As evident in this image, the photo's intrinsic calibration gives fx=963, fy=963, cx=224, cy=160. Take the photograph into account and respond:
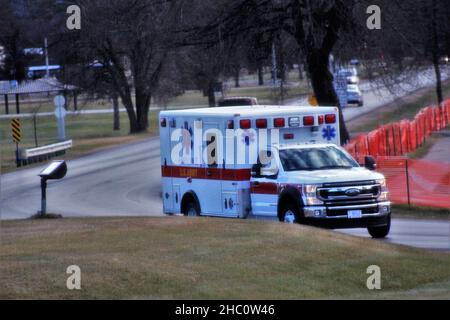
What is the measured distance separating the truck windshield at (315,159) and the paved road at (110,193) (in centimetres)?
183

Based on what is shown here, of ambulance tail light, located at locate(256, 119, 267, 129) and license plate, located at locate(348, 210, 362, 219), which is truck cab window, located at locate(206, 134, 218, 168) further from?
license plate, located at locate(348, 210, 362, 219)

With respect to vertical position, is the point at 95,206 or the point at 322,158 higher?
the point at 322,158

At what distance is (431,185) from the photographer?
89.0ft

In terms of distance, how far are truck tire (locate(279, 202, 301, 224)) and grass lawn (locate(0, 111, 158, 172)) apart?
2552 cm

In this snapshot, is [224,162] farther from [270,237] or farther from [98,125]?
[98,125]

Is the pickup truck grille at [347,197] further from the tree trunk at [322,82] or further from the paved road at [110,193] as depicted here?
the tree trunk at [322,82]

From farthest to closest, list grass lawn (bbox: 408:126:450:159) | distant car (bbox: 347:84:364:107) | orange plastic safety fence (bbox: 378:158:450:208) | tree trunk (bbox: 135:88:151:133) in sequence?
distant car (bbox: 347:84:364:107)
tree trunk (bbox: 135:88:151:133)
grass lawn (bbox: 408:126:450:159)
orange plastic safety fence (bbox: 378:158:450:208)

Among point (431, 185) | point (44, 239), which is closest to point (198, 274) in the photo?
point (44, 239)

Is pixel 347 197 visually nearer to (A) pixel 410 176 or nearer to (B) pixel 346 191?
(B) pixel 346 191

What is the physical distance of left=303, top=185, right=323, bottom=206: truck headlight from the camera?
18.5 metres

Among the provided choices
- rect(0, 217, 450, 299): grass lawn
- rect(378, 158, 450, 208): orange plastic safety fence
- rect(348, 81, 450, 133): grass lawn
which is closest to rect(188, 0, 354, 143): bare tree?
rect(378, 158, 450, 208): orange plastic safety fence

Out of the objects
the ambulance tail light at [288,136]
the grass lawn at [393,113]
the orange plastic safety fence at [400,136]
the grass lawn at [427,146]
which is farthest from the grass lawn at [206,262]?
the grass lawn at [393,113]

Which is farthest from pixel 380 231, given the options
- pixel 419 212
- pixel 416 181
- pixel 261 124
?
pixel 416 181
